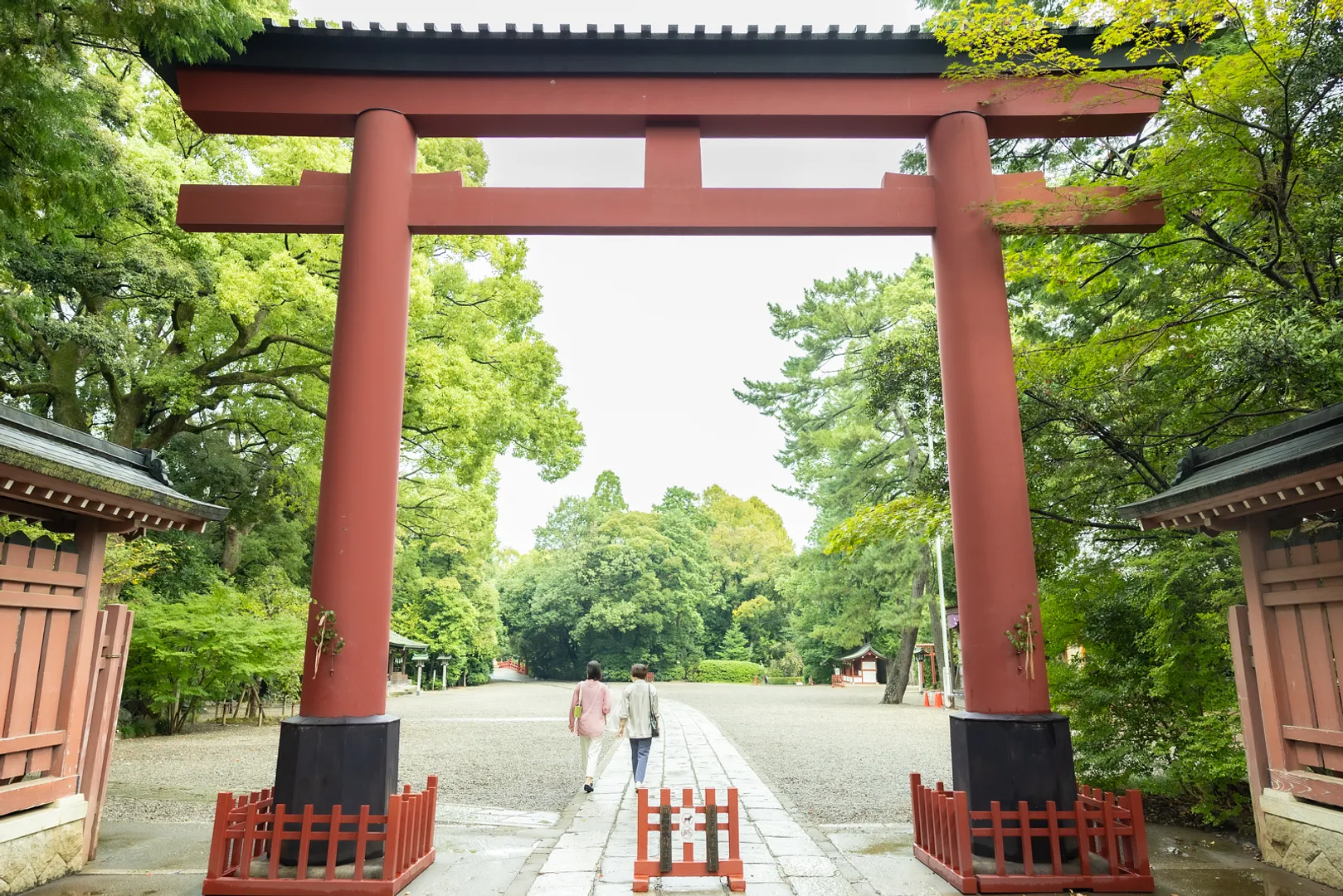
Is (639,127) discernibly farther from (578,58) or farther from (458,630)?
(458,630)

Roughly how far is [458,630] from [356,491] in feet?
108

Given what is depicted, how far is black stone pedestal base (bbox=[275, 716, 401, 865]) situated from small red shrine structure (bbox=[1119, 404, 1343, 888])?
223 inches

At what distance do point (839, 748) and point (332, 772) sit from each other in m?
10.5

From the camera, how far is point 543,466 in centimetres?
1803

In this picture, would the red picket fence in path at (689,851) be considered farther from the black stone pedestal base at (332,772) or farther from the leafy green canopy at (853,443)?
the leafy green canopy at (853,443)

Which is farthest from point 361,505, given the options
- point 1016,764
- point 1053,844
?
point 1053,844

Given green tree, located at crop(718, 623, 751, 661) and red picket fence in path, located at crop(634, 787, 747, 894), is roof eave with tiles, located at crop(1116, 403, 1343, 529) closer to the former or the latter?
red picket fence in path, located at crop(634, 787, 747, 894)

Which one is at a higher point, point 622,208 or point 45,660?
point 622,208

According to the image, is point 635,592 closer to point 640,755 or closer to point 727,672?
point 727,672

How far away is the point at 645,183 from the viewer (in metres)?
6.69

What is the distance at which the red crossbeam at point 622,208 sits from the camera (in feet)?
21.4

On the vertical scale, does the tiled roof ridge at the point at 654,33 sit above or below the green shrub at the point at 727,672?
above

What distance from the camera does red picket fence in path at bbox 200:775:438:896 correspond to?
5.03 m

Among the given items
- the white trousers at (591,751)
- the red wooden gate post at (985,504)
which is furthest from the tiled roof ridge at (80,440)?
the red wooden gate post at (985,504)
